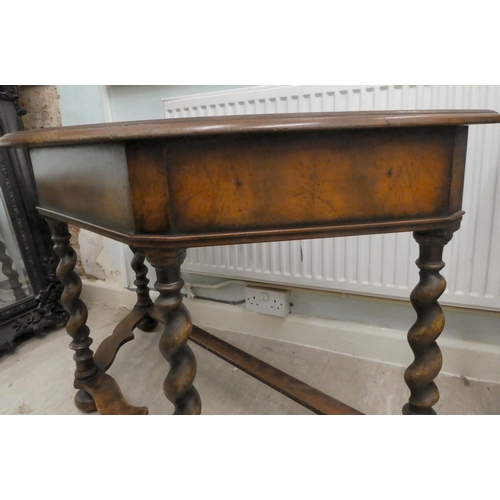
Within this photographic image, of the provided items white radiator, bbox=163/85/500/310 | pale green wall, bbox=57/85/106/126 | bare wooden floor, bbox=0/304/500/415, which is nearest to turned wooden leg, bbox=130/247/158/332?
bare wooden floor, bbox=0/304/500/415

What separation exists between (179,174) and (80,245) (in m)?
1.44

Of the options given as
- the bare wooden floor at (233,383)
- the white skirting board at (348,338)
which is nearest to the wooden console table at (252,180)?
the bare wooden floor at (233,383)

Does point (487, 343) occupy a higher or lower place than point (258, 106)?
lower

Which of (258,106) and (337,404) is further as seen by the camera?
(258,106)

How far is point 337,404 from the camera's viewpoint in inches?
33.8

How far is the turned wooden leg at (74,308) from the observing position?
956mm

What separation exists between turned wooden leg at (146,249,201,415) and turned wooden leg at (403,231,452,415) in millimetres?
430

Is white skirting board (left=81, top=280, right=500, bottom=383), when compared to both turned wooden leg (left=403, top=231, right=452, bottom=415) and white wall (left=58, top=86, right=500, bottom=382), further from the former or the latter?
turned wooden leg (left=403, top=231, right=452, bottom=415)

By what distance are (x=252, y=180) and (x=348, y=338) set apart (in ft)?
2.89

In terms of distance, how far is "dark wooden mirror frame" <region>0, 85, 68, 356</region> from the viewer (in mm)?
1382

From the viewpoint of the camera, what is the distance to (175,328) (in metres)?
0.58

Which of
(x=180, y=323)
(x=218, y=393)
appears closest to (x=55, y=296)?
(x=218, y=393)

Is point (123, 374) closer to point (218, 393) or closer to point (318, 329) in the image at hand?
point (218, 393)

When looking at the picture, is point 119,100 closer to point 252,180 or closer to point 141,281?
point 141,281
